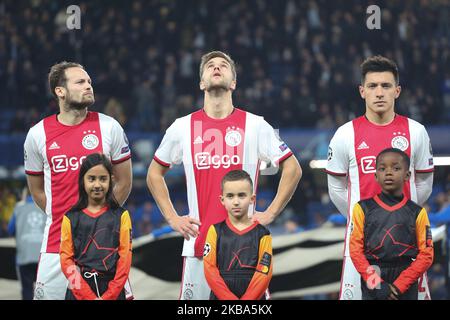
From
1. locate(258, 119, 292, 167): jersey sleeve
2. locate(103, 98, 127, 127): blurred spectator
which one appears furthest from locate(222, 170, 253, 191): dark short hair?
locate(103, 98, 127, 127): blurred spectator

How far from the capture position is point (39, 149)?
660 cm

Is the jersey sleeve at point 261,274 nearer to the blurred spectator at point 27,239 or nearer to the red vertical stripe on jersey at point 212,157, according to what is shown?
the red vertical stripe on jersey at point 212,157

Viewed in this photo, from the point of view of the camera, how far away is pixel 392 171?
5.91 metres

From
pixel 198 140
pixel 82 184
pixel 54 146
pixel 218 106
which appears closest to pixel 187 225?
pixel 198 140

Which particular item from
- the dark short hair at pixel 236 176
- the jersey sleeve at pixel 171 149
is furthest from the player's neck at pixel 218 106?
the dark short hair at pixel 236 176

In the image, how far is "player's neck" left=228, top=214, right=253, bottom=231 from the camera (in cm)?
599

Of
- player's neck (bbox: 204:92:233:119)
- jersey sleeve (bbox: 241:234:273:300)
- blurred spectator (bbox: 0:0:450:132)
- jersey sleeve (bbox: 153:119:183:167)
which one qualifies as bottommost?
jersey sleeve (bbox: 241:234:273:300)

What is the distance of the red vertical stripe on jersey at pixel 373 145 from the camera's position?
249 inches

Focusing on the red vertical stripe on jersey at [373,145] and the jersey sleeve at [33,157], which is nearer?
the red vertical stripe on jersey at [373,145]

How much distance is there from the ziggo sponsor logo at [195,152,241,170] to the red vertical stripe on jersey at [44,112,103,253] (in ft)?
2.39

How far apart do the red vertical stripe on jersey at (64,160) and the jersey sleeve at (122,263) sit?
24.8 inches

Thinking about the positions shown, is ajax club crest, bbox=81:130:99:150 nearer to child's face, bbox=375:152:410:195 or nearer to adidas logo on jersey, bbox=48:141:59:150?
adidas logo on jersey, bbox=48:141:59:150
